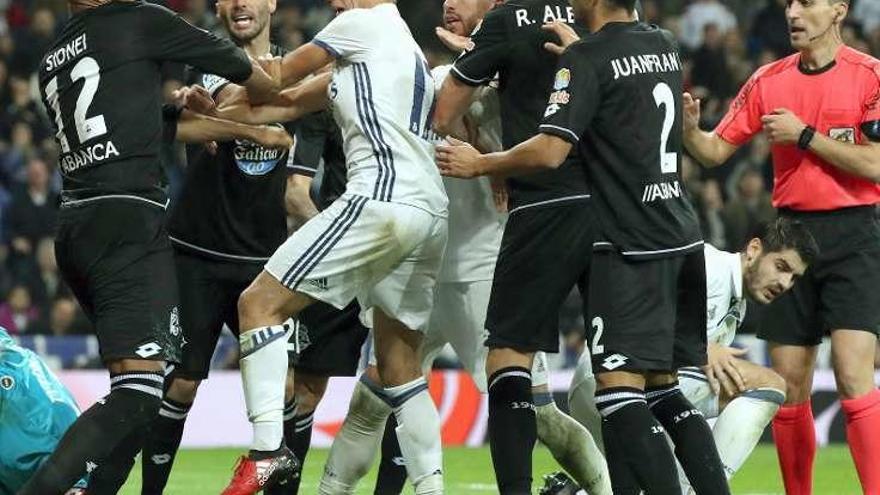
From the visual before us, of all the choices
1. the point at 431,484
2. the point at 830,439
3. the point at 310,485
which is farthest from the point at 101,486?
the point at 830,439

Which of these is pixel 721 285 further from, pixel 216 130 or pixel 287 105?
pixel 216 130

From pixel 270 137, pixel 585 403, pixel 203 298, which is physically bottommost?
pixel 585 403

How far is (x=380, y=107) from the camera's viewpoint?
7156 mm

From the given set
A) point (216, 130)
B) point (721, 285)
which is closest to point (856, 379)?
point (721, 285)

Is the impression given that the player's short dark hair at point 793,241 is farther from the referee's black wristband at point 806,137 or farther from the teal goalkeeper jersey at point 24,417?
the teal goalkeeper jersey at point 24,417

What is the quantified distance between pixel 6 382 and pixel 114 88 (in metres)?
1.36

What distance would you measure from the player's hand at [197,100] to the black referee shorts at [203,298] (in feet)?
2.83

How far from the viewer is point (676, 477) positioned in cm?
684

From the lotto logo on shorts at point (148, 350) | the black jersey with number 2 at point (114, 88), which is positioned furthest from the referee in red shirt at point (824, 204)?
the lotto logo on shorts at point (148, 350)

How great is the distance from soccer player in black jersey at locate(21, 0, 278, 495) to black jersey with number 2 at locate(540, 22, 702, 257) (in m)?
1.54

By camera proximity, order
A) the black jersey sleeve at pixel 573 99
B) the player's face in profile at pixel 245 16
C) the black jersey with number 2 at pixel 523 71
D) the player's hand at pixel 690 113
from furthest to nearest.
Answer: the player's face in profile at pixel 245 16 → the player's hand at pixel 690 113 → the black jersey with number 2 at pixel 523 71 → the black jersey sleeve at pixel 573 99

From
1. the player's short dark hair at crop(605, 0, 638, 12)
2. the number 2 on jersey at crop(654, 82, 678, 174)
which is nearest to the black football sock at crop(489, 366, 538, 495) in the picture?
the number 2 on jersey at crop(654, 82, 678, 174)

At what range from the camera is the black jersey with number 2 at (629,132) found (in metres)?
6.91

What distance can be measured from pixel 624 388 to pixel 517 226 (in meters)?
1.00
